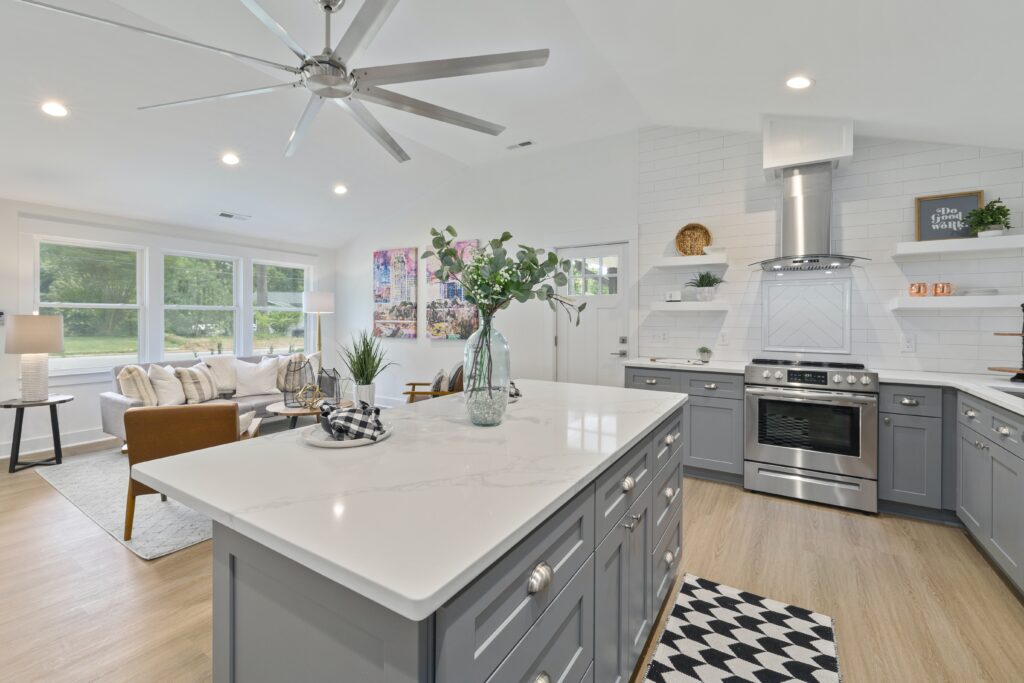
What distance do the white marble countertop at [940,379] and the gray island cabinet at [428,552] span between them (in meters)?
2.04

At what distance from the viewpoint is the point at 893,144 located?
3514 millimetres

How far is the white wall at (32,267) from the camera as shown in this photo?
4.26 meters

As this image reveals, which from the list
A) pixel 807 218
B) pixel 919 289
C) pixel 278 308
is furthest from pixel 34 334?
pixel 919 289

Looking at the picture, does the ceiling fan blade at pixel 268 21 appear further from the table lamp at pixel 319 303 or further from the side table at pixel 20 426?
the table lamp at pixel 319 303

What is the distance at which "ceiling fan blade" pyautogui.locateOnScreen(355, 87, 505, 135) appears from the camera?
2227 mm

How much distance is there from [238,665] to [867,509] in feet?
12.0

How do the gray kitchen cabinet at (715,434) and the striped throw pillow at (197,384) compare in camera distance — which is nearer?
the gray kitchen cabinet at (715,434)

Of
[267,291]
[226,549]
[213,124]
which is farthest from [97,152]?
[226,549]

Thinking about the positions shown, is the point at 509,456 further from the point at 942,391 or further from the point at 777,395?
the point at 942,391

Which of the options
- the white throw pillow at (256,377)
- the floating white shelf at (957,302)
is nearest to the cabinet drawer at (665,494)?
the floating white shelf at (957,302)

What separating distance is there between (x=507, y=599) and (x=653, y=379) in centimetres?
329

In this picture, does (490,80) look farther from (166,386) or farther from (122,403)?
(122,403)

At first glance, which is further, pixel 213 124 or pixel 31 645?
pixel 213 124

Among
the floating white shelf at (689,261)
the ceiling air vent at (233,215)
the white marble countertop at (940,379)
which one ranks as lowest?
the white marble countertop at (940,379)
